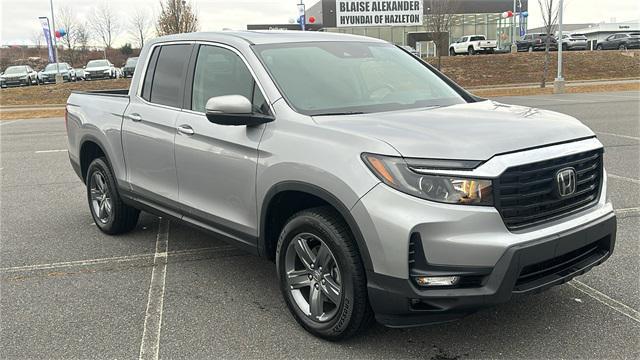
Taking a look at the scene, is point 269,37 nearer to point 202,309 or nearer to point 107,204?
point 202,309

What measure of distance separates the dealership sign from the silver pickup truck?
39.6m

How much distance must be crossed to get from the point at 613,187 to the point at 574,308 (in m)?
3.86

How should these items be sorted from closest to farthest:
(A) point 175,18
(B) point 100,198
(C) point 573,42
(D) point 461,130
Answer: (D) point 461,130, (B) point 100,198, (A) point 175,18, (C) point 573,42

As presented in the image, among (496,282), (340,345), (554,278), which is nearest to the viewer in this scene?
(496,282)

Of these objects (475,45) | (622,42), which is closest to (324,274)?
(475,45)

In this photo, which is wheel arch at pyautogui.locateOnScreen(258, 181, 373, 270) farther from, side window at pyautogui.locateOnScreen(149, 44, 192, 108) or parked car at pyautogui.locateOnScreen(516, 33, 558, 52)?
parked car at pyautogui.locateOnScreen(516, 33, 558, 52)

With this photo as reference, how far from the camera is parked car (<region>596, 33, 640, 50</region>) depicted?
1686 inches

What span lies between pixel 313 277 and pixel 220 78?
170cm

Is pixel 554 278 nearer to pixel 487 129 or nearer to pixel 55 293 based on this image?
pixel 487 129

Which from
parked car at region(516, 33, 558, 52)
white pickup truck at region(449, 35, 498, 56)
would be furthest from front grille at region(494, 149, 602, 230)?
white pickup truck at region(449, 35, 498, 56)

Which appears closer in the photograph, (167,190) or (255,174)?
(255,174)

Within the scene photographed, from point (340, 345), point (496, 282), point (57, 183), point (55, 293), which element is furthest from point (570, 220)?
point (57, 183)

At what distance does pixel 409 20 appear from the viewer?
4316cm

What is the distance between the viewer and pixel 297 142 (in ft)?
11.3
